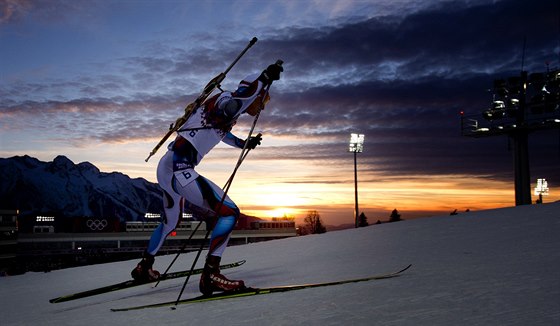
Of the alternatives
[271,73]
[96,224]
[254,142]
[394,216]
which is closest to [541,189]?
[394,216]

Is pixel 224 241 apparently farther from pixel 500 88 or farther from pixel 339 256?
pixel 500 88

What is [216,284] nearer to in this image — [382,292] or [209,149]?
[209,149]

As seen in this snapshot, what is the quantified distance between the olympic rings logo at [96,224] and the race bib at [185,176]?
258 feet

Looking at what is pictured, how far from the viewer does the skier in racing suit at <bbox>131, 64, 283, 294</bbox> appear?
18.7 feet

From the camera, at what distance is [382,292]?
15.7 feet

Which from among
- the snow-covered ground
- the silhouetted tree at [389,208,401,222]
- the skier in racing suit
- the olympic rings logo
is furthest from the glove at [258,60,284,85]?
the silhouetted tree at [389,208,401,222]

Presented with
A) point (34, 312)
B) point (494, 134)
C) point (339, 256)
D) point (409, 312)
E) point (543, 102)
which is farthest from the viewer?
point (494, 134)

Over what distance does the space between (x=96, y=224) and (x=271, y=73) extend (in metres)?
79.4

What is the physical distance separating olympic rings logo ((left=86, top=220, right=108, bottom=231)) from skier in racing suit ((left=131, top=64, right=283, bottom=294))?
78191mm

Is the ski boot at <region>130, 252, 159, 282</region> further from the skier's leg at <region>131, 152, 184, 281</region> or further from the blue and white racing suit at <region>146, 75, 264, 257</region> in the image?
the blue and white racing suit at <region>146, 75, 264, 257</region>

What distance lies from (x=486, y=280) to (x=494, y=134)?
36.8 meters

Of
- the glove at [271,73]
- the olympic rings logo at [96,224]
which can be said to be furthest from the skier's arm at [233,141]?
the olympic rings logo at [96,224]

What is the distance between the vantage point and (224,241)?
5.73m

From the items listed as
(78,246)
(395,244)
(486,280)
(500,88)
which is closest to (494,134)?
(500,88)
